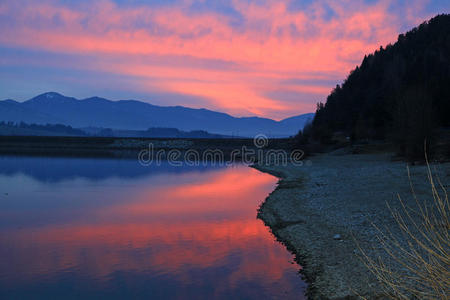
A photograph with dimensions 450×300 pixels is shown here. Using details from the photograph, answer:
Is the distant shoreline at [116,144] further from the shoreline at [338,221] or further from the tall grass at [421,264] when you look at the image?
the tall grass at [421,264]

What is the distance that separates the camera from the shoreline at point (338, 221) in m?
9.42

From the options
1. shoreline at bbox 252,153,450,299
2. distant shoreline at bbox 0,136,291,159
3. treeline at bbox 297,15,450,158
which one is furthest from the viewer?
distant shoreline at bbox 0,136,291,159

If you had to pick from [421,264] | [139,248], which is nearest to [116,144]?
[139,248]

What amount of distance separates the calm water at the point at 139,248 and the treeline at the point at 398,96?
13.1 metres

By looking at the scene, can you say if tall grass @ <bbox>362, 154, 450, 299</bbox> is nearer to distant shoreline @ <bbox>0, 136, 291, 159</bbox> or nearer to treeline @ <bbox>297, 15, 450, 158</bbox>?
treeline @ <bbox>297, 15, 450, 158</bbox>

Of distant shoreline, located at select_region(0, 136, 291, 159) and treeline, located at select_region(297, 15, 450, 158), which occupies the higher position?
treeline, located at select_region(297, 15, 450, 158)

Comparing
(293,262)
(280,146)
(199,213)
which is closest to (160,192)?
(199,213)

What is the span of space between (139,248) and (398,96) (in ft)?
103

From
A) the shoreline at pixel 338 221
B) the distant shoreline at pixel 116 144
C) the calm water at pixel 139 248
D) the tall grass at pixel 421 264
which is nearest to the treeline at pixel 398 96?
the shoreline at pixel 338 221

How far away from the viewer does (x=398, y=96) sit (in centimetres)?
3844

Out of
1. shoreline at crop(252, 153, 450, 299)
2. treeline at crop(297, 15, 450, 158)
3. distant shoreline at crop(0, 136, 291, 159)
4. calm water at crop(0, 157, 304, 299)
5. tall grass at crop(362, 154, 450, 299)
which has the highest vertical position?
treeline at crop(297, 15, 450, 158)

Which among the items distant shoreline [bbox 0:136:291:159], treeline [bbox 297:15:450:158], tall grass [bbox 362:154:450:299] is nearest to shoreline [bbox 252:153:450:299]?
tall grass [bbox 362:154:450:299]

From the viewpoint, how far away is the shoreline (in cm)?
942

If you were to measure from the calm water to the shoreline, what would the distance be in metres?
0.56
